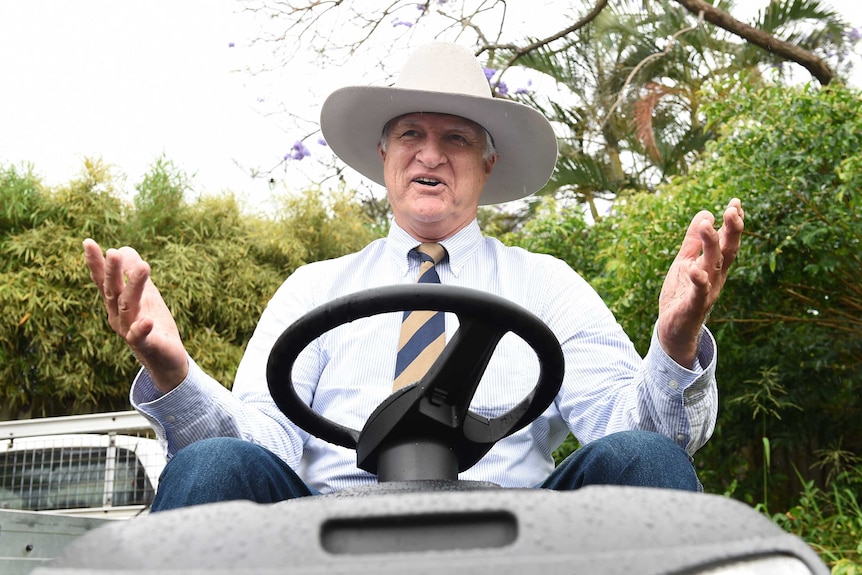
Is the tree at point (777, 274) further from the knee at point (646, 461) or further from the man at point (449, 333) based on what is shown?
the knee at point (646, 461)

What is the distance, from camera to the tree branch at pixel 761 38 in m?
5.79

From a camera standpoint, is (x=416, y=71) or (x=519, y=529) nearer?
(x=519, y=529)

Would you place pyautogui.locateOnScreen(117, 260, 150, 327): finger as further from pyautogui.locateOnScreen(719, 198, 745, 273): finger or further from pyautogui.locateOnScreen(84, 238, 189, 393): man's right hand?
pyautogui.locateOnScreen(719, 198, 745, 273): finger

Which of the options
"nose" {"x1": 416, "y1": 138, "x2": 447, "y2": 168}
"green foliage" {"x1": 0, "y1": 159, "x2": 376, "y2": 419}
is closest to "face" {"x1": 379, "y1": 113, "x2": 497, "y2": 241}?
"nose" {"x1": 416, "y1": 138, "x2": 447, "y2": 168}

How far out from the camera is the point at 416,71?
2574mm

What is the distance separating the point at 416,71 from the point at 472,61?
188mm

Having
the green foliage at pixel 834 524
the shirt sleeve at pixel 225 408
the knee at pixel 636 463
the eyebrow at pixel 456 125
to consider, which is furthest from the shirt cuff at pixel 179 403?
the green foliage at pixel 834 524

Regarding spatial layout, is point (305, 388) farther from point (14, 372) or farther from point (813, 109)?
point (14, 372)

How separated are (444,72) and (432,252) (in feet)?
1.74

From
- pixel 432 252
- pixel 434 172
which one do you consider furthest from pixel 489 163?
pixel 432 252

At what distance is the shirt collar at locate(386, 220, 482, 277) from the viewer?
95.0 inches

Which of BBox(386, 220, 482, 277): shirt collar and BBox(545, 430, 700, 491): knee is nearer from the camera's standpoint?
BBox(545, 430, 700, 491): knee

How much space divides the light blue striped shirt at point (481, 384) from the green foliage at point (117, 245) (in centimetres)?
480

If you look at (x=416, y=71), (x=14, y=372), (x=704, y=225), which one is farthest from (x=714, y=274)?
(x=14, y=372)
